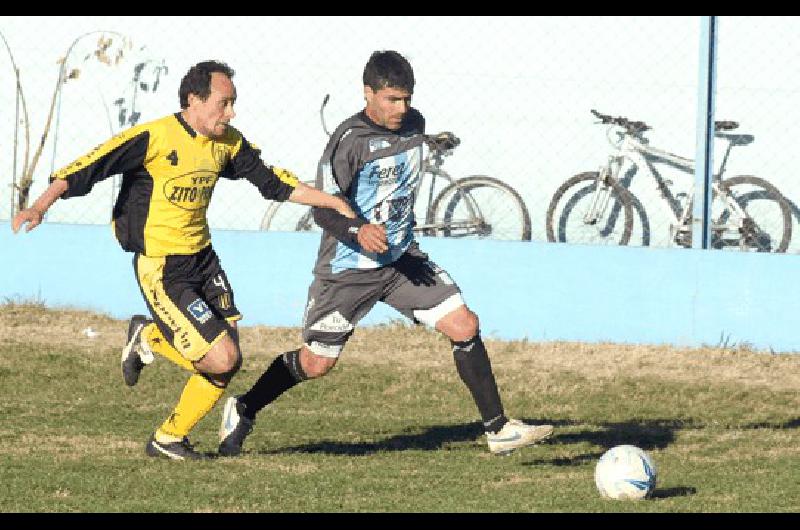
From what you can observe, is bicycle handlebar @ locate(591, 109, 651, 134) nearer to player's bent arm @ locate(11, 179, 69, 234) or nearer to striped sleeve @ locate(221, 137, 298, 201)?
striped sleeve @ locate(221, 137, 298, 201)

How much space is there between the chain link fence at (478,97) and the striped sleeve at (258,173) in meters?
5.66

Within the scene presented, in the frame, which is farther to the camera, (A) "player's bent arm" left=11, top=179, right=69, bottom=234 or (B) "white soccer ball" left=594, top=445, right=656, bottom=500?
(A) "player's bent arm" left=11, top=179, right=69, bottom=234

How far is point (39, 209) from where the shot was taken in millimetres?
8000

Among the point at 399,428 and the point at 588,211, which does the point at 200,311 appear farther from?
the point at 588,211

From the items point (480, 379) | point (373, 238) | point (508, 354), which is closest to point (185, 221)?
point (373, 238)

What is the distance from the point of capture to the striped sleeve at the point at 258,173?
349 inches

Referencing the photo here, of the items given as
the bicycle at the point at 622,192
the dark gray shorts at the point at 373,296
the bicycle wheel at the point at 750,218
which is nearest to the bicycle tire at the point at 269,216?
the bicycle at the point at 622,192

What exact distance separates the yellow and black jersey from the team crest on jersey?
68 cm

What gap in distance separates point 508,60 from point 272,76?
6.27 ft

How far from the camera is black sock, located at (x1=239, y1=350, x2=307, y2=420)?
918cm

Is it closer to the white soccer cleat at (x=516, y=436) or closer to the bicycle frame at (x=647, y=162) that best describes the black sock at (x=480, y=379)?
the white soccer cleat at (x=516, y=436)

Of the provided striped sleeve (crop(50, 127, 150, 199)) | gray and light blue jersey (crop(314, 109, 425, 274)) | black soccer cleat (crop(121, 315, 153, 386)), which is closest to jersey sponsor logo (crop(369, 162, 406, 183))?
gray and light blue jersey (crop(314, 109, 425, 274))

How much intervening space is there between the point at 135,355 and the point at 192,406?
0.60 meters

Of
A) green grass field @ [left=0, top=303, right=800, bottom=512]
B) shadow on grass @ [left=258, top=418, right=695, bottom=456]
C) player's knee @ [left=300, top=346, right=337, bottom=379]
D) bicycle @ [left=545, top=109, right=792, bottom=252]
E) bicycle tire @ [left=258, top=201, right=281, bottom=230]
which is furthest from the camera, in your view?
bicycle tire @ [left=258, top=201, right=281, bottom=230]
